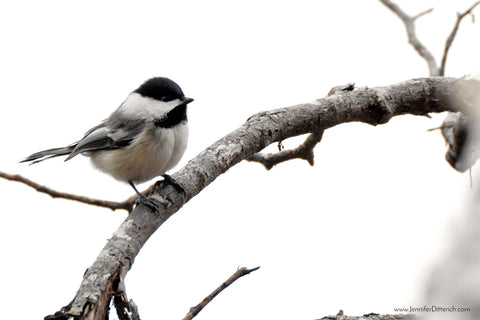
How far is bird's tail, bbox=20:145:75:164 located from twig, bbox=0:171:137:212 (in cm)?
82

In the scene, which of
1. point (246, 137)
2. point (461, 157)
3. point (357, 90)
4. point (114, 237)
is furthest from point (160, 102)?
point (461, 157)

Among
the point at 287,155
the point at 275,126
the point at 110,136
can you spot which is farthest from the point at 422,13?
the point at 110,136

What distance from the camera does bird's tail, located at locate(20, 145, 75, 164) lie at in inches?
Answer: 171

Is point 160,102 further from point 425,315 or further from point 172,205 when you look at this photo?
point 425,315

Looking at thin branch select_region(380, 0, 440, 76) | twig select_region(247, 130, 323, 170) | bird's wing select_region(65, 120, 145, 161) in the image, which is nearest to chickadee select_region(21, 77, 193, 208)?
bird's wing select_region(65, 120, 145, 161)

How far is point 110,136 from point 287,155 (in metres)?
1.36

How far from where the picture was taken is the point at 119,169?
3926 mm

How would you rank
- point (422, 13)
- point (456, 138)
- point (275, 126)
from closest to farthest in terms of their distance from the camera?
point (275, 126)
point (456, 138)
point (422, 13)

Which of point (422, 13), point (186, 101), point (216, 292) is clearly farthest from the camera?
point (422, 13)

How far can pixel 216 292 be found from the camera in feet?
7.12

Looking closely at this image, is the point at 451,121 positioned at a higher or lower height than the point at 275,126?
lower

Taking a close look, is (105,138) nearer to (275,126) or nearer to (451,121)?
(275,126)

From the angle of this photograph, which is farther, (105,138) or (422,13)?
(422,13)

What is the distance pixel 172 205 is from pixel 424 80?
1.93 m
